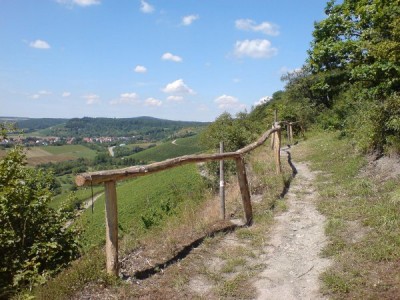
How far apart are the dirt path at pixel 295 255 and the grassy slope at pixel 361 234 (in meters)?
0.19

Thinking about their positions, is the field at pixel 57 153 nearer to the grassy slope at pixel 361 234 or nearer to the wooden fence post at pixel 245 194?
the wooden fence post at pixel 245 194

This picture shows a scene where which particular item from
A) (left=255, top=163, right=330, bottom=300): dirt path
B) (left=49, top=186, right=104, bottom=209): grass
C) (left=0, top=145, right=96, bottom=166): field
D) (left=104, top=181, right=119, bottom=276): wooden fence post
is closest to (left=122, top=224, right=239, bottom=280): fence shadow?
(left=104, top=181, right=119, bottom=276): wooden fence post

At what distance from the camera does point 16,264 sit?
20.1 ft

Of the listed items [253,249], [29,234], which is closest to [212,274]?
Result: [253,249]

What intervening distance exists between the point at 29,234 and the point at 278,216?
4.99 metres

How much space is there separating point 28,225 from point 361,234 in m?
6.15

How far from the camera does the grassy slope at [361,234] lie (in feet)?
12.7

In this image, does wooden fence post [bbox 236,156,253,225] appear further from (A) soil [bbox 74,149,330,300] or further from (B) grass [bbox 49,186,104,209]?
(B) grass [bbox 49,186,104,209]

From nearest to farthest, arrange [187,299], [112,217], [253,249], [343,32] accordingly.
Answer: [187,299] < [112,217] < [253,249] < [343,32]

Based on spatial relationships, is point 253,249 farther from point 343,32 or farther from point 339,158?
point 343,32

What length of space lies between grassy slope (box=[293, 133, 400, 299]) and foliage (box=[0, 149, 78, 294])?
4468mm

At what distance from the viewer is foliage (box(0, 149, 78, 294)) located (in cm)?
634

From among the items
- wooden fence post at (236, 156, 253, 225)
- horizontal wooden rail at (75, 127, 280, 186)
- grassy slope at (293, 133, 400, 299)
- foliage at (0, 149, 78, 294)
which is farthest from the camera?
wooden fence post at (236, 156, 253, 225)

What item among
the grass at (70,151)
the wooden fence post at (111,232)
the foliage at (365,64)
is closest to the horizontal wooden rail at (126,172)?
the wooden fence post at (111,232)
